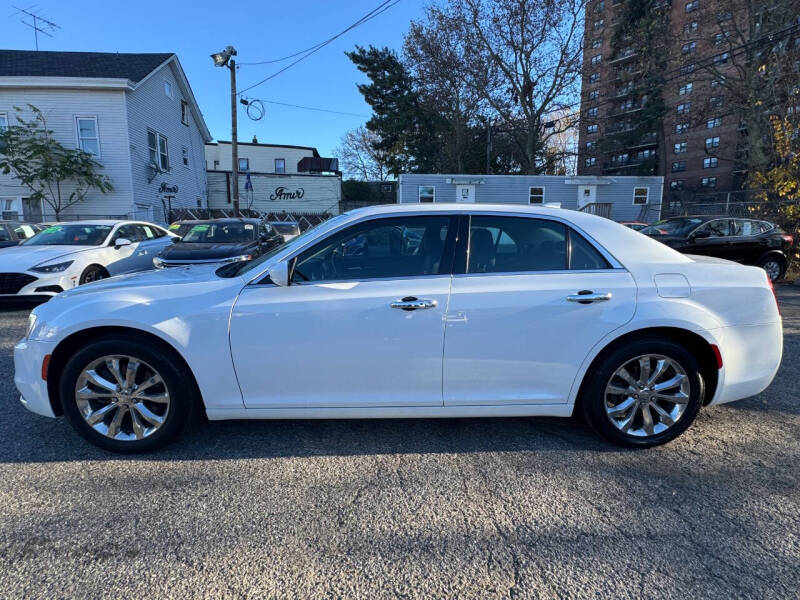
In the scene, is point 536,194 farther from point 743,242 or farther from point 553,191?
point 743,242

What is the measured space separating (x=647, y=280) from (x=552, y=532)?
1657mm

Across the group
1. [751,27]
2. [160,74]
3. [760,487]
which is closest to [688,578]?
[760,487]

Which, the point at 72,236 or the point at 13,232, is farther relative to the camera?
the point at 13,232

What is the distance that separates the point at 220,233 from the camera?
9.07 m

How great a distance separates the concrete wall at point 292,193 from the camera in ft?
102

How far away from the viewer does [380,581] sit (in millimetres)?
1884

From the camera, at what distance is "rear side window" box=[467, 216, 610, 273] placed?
287 centimetres

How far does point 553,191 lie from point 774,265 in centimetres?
1595

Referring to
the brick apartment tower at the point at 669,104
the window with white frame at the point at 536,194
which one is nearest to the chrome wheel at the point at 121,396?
the brick apartment tower at the point at 669,104

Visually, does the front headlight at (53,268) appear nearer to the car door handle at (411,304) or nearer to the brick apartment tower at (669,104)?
the car door handle at (411,304)

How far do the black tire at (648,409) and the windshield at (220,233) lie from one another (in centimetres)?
770

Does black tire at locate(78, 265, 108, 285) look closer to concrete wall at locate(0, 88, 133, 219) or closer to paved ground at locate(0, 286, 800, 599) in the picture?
paved ground at locate(0, 286, 800, 599)

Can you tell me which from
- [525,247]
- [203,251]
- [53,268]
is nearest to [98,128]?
[53,268]

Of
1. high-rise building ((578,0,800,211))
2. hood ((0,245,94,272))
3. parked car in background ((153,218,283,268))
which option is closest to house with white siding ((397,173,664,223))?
high-rise building ((578,0,800,211))
